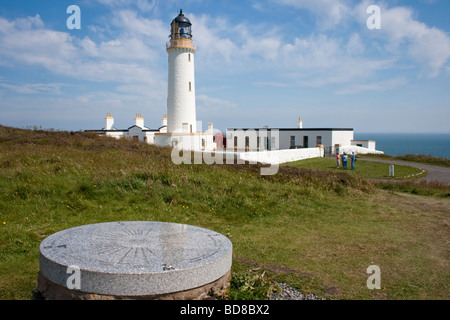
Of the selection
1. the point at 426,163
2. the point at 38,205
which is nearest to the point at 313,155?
the point at 426,163

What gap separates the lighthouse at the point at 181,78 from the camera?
30891 mm

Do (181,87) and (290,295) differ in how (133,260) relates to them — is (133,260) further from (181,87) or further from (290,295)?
(181,87)

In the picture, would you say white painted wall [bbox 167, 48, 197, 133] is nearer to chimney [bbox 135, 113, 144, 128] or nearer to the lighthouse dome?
the lighthouse dome

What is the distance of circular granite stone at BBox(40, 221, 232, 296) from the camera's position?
4121mm

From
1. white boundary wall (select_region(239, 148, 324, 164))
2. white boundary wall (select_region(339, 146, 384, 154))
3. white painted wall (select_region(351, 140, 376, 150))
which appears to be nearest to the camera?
white boundary wall (select_region(239, 148, 324, 164))

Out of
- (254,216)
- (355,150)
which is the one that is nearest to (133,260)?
(254,216)

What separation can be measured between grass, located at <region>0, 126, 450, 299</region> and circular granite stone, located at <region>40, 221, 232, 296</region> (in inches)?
26.8

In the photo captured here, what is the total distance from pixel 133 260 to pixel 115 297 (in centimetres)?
54

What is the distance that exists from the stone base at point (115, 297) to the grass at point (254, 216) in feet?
0.80

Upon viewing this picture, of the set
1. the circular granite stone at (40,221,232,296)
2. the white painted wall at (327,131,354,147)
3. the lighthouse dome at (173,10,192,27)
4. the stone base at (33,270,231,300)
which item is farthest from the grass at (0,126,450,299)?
the white painted wall at (327,131,354,147)

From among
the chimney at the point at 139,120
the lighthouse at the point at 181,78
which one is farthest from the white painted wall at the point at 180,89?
→ the chimney at the point at 139,120

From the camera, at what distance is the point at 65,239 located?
524 cm

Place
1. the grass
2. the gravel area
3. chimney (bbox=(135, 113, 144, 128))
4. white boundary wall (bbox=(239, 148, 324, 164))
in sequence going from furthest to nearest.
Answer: chimney (bbox=(135, 113, 144, 128)) < white boundary wall (bbox=(239, 148, 324, 164)) < the grass < the gravel area

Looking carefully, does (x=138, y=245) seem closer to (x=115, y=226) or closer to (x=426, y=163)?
(x=115, y=226)
